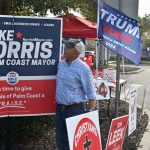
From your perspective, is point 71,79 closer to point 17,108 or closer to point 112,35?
point 17,108

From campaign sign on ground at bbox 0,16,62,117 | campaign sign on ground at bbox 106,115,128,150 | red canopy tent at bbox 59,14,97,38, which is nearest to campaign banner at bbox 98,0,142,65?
campaign sign on ground at bbox 0,16,62,117

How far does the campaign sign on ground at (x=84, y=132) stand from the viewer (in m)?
4.08

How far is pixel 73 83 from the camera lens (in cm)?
514

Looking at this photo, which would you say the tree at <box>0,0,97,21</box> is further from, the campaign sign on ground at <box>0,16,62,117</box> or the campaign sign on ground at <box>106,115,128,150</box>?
the campaign sign on ground at <box>106,115,128,150</box>

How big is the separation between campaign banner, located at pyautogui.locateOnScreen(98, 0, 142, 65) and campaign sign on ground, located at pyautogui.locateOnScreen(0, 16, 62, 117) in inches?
47.8

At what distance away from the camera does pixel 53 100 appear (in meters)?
5.55

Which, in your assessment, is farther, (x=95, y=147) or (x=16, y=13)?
(x=16, y=13)

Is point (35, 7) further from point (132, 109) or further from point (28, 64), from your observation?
point (132, 109)

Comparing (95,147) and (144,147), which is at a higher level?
(95,147)

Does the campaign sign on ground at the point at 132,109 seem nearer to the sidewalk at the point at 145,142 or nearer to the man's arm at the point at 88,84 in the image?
the sidewalk at the point at 145,142

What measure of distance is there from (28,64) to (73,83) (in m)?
0.65

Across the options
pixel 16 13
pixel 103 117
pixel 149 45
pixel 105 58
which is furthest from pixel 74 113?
pixel 149 45

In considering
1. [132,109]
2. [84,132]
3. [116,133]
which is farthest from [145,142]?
[84,132]

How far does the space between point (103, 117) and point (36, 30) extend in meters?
4.22
